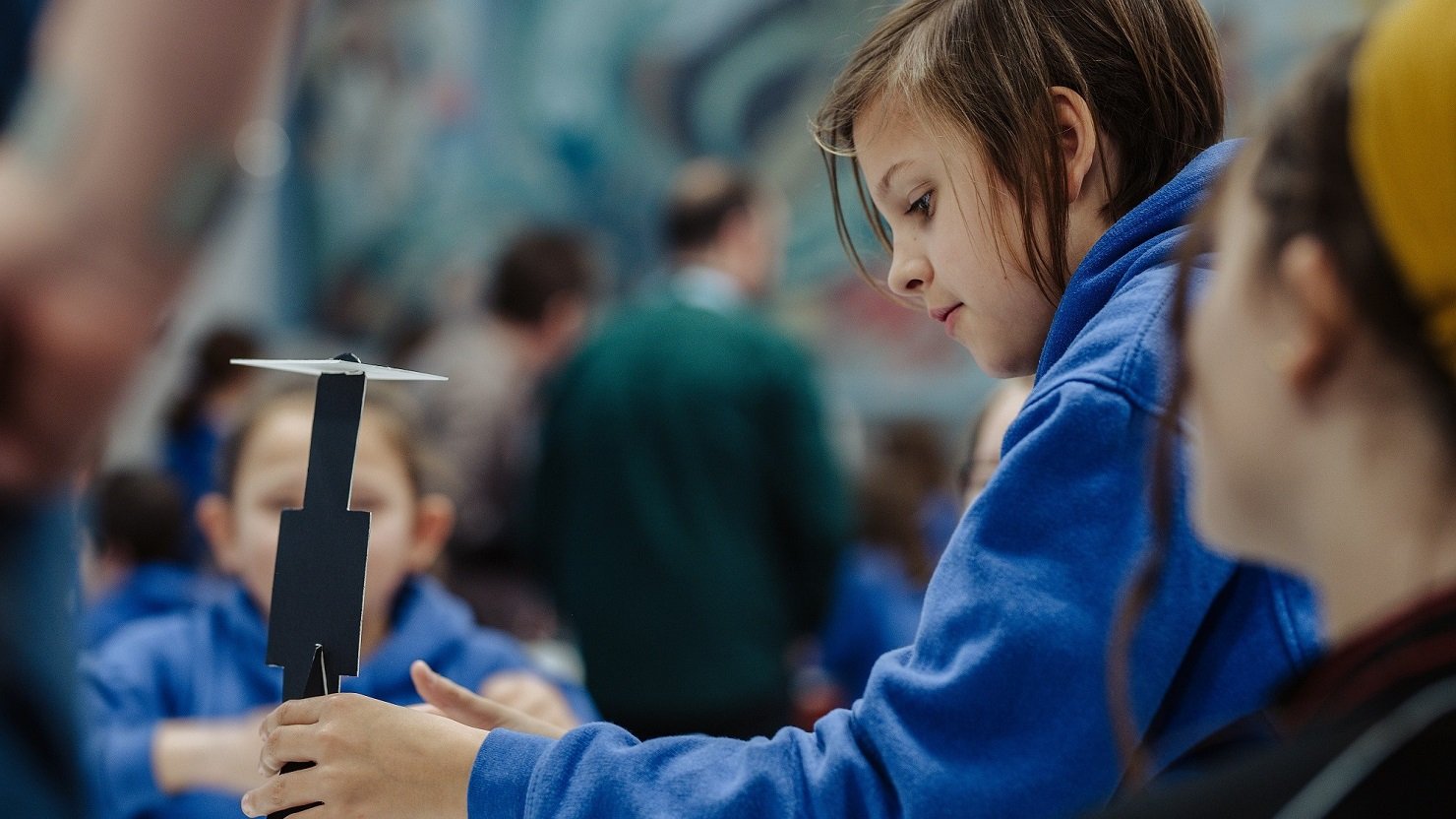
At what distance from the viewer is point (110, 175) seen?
617 mm

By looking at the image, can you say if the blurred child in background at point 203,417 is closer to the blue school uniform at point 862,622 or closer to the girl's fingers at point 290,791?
the blue school uniform at point 862,622

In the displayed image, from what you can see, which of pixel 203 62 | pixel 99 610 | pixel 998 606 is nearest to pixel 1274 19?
pixel 99 610

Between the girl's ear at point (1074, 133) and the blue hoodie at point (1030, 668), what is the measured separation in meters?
0.13

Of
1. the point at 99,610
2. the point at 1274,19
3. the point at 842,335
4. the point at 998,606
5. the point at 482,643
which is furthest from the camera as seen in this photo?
the point at 842,335

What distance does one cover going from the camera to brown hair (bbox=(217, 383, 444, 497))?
1987 millimetres

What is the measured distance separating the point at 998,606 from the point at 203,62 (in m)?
0.58

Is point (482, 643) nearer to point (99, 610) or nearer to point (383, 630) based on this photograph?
point (383, 630)

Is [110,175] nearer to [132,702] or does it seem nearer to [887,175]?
[887,175]

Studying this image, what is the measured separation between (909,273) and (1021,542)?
0.31m

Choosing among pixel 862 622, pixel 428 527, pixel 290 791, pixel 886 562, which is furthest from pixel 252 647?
pixel 886 562

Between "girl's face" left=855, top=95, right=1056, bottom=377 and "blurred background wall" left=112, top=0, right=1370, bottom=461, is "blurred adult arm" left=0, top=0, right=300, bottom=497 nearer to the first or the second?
"girl's face" left=855, top=95, right=1056, bottom=377

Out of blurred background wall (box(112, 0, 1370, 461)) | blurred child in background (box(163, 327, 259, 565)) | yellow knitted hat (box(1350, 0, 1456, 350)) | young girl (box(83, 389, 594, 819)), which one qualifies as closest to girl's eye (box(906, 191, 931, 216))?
yellow knitted hat (box(1350, 0, 1456, 350))

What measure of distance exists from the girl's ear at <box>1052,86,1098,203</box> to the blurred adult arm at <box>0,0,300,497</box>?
27.1 inches

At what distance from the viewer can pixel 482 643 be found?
1837mm
